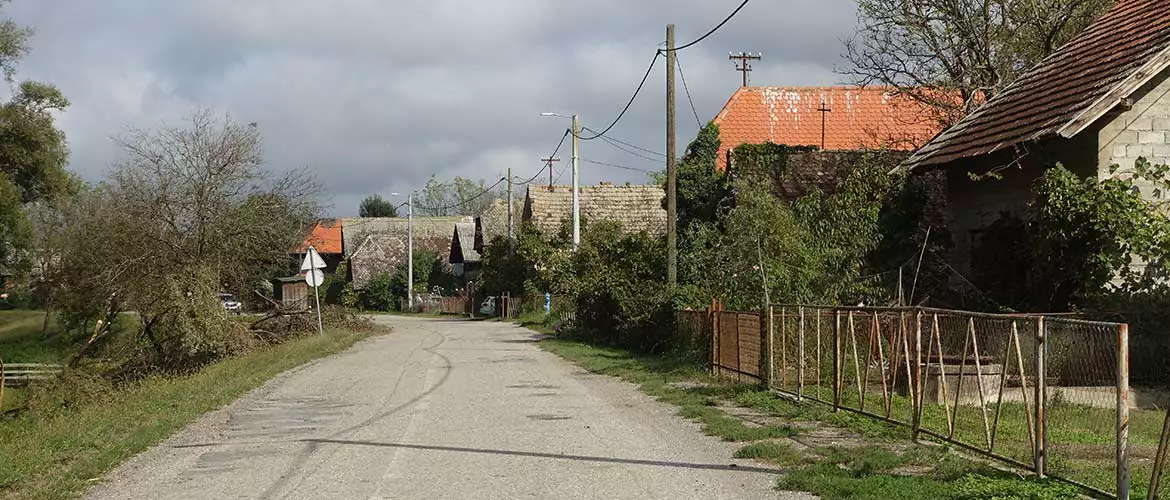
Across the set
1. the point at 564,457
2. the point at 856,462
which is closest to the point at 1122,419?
the point at 856,462

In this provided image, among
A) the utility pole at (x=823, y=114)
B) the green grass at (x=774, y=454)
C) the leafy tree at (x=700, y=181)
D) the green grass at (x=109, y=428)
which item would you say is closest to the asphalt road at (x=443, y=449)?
the green grass at (x=774, y=454)

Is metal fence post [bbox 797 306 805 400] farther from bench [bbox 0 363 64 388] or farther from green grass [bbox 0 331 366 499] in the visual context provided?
bench [bbox 0 363 64 388]

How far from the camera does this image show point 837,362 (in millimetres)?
13320

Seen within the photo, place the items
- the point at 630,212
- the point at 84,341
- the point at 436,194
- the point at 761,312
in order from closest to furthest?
the point at 761,312
the point at 84,341
the point at 630,212
the point at 436,194

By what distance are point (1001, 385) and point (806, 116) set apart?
37.1 m

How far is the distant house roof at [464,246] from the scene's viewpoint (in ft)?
241

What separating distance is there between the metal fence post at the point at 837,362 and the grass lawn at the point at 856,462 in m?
0.18

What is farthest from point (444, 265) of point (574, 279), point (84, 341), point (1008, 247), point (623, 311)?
point (1008, 247)

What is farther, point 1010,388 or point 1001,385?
point 1010,388

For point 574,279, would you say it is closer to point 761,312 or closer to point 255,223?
point 255,223

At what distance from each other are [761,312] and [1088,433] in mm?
7289

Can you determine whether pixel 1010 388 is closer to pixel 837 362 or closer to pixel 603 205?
pixel 837 362

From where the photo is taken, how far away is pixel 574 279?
104 feet

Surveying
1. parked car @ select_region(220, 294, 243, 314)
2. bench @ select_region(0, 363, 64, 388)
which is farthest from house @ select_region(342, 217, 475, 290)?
parked car @ select_region(220, 294, 243, 314)
